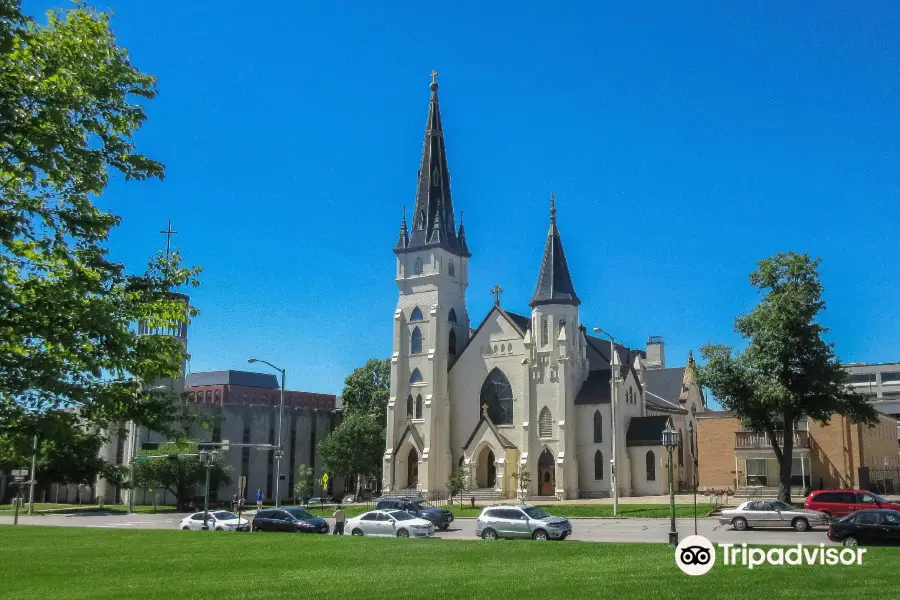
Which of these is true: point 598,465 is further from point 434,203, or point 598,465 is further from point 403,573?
point 403,573

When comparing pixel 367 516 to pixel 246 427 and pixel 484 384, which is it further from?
pixel 246 427

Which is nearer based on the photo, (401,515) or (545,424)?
(401,515)

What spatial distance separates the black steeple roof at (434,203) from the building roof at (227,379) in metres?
28.4

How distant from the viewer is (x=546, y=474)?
67.1 metres

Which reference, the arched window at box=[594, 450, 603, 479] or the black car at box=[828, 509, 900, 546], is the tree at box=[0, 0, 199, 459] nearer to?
the black car at box=[828, 509, 900, 546]

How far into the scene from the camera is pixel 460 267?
251ft

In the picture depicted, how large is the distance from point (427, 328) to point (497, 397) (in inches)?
336

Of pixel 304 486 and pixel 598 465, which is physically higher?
pixel 598 465

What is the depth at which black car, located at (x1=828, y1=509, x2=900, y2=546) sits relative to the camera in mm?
24938

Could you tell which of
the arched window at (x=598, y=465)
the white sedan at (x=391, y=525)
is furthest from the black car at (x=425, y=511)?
the arched window at (x=598, y=465)

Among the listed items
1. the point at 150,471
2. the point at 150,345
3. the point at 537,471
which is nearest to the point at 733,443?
the point at 537,471

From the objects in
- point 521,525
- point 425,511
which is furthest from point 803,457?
point 521,525

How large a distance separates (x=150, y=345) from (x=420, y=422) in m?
60.9

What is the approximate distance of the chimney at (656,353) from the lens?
3838 inches
